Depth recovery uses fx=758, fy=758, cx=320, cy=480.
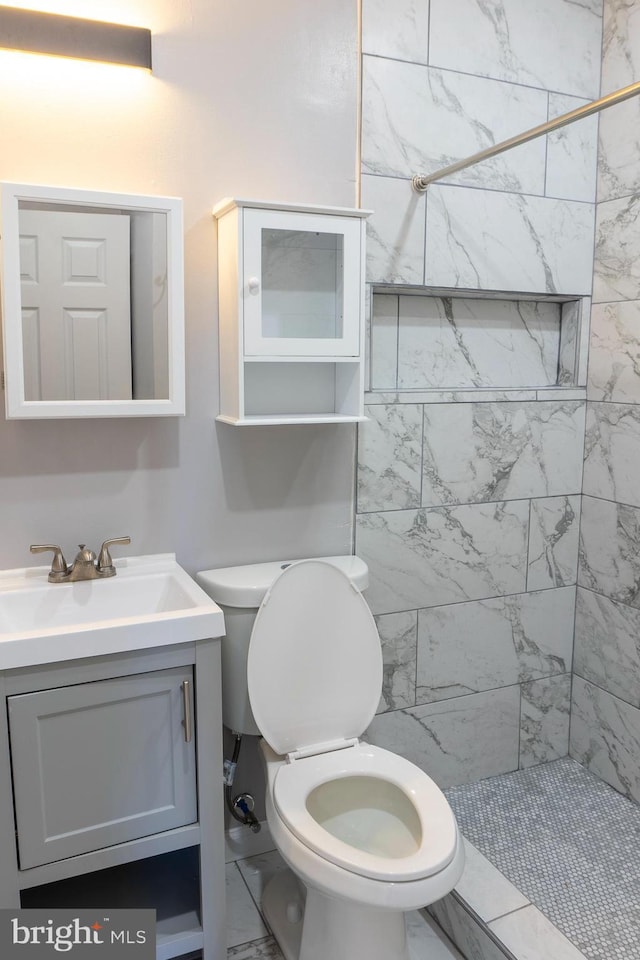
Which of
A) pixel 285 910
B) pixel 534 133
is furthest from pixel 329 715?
pixel 534 133

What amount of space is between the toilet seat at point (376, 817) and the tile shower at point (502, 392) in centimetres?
48

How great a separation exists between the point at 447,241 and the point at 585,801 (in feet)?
5.88

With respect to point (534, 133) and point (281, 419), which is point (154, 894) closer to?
point (281, 419)

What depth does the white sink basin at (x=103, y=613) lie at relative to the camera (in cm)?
149

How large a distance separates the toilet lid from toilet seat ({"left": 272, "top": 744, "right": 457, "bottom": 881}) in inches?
3.0

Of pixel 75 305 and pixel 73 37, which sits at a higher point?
pixel 73 37

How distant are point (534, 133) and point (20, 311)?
4.20 ft

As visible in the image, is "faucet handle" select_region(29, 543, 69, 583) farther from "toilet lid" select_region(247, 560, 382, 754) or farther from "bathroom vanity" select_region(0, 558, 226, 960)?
"toilet lid" select_region(247, 560, 382, 754)

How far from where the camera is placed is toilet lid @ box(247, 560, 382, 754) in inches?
72.4

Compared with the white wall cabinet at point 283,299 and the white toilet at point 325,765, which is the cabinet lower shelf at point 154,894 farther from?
Result: the white wall cabinet at point 283,299

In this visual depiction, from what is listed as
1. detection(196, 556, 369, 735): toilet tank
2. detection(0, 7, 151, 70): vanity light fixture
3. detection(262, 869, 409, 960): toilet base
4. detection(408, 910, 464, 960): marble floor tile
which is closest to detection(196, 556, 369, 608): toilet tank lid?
detection(196, 556, 369, 735): toilet tank

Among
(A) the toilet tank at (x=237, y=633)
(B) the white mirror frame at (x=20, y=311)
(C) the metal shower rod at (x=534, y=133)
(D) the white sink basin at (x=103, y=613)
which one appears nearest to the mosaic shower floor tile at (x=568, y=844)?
(A) the toilet tank at (x=237, y=633)

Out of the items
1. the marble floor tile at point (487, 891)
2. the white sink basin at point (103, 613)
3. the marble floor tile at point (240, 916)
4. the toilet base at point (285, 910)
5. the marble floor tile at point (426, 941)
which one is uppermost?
the white sink basin at point (103, 613)

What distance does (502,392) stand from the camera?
7.85 ft
